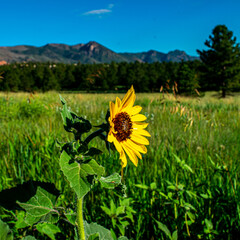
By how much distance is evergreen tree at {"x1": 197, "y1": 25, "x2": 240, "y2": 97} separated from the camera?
25.9 m

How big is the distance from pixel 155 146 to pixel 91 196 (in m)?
1.11

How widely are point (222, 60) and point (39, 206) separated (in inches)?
1183

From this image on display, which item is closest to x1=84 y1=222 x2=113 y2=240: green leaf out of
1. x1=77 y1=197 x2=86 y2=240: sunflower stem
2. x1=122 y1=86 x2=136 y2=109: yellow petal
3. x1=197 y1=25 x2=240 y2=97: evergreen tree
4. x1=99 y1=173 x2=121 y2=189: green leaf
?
x1=77 y1=197 x2=86 y2=240: sunflower stem

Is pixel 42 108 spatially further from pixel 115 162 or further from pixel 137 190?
pixel 137 190

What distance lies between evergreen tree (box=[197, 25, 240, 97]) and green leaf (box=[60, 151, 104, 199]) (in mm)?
27789

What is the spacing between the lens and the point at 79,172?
607 millimetres

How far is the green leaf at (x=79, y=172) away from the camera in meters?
0.57

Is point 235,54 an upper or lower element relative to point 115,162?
upper

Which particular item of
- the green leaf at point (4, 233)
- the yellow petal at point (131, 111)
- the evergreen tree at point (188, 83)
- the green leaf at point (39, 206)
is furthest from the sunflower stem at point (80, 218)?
the evergreen tree at point (188, 83)

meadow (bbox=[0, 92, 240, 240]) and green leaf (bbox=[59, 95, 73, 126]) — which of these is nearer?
green leaf (bbox=[59, 95, 73, 126])

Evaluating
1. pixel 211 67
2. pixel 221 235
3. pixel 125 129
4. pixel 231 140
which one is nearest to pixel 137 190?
pixel 221 235

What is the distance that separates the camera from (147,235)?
1.41 m

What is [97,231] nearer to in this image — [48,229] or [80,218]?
[80,218]

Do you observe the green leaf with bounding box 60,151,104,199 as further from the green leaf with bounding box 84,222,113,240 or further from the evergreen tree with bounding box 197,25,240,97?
the evergreen tree with bounding box 197,25,240,97
